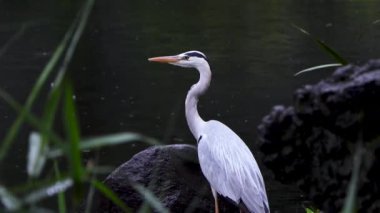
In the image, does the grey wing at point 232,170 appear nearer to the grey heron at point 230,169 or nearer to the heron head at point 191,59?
the grey heron at point 230,169

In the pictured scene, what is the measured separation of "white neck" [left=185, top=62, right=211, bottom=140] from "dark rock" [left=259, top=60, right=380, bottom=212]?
160 inches

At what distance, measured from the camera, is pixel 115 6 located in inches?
815

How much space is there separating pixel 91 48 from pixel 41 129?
47.3 ft

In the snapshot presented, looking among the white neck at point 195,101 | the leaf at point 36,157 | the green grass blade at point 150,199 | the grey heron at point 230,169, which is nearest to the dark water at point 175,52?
the white neck at point 195,101

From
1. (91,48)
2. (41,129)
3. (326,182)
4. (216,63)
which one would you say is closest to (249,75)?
(216,63)

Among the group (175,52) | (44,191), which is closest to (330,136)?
(44,191)

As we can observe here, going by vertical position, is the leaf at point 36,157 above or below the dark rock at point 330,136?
above

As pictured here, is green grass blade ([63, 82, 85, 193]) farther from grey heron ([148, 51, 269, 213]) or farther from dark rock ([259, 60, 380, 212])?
grey heron ([148, 51, 269, 213])

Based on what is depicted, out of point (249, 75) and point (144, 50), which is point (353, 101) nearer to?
point (249, 75)

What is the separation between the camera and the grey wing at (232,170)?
5.82 meters

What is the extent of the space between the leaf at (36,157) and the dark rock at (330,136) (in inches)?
36.6

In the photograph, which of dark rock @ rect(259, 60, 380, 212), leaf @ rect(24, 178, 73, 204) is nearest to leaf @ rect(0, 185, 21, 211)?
leaf @ rect(24, 178, 73, 204)

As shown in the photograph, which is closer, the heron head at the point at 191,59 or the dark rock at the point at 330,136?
the dark rock at the point at 330,136

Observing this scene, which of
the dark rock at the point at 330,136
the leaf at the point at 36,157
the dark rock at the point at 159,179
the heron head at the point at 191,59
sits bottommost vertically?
the dark rock at the point at 159,179
